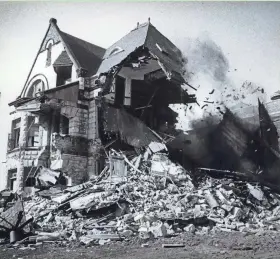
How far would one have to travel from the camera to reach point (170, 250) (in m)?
5.70

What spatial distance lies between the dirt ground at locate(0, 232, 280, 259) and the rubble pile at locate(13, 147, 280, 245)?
0.43 meters

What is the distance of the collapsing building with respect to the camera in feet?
40.1

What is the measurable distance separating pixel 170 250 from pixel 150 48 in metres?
8.67

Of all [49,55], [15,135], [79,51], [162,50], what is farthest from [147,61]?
[15,135]

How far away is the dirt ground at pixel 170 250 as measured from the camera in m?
5.37

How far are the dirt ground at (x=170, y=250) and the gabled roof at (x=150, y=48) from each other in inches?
290

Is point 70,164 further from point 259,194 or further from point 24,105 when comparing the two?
point 259,194

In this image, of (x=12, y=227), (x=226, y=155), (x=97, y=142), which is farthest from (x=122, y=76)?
(x=12, y=227)

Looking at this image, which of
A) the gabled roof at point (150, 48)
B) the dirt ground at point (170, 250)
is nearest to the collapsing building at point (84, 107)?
the gabled roof at point (150, 48)

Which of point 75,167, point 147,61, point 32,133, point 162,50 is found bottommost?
point 75,167

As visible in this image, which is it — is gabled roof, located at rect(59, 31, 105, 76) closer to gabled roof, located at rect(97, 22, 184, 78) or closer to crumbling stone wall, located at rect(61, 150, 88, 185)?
gabled roof, located at rect(97, 22, 184, 78)

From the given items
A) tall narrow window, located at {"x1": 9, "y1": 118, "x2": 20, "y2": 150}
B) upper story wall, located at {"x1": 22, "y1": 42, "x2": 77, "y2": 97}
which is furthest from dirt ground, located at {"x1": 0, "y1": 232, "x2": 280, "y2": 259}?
upper story wall, located at {"x1": 22, "y1": 42, "x2": 77, "y2": 97}

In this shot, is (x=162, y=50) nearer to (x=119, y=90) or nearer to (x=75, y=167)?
(x=119, y=90)

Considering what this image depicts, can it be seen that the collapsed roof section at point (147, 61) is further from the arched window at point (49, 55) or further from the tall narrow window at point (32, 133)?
the tall narrow window at point (32, 133)
